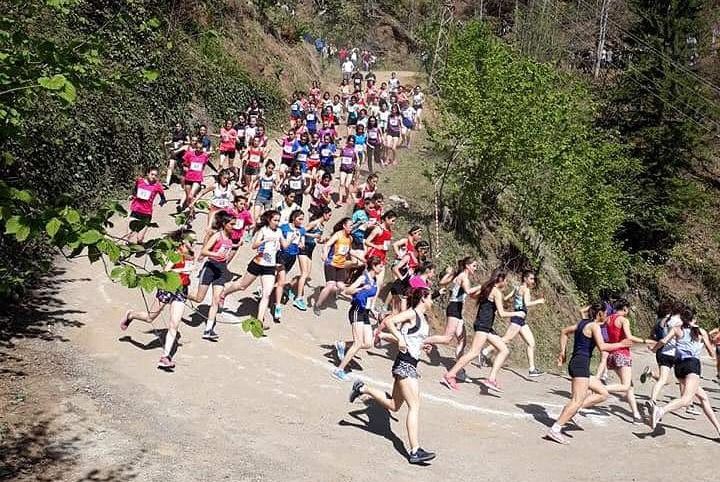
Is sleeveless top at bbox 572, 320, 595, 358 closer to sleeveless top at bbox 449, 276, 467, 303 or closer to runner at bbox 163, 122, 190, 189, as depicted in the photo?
sleeveless top at bbox 449, 276, 467, 303

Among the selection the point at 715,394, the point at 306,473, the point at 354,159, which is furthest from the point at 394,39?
the point at 306,473

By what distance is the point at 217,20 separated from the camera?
30.2m

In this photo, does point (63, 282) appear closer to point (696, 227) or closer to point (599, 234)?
point (599, 234)

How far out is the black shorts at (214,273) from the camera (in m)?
10.9

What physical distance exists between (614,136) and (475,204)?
14482mm

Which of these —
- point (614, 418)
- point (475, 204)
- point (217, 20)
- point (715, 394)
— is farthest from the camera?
point (217, 20)

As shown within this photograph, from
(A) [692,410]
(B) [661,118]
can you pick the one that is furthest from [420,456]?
(B) [661,118]

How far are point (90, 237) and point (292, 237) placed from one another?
7898mm

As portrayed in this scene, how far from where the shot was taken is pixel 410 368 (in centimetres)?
829

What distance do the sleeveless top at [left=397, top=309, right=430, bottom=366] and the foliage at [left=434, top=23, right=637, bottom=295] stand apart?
1239cm

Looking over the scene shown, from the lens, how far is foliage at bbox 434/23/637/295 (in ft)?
66.0

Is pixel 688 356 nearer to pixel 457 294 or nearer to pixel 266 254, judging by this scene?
pixel 457 294

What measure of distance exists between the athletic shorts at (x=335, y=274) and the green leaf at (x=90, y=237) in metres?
8.58

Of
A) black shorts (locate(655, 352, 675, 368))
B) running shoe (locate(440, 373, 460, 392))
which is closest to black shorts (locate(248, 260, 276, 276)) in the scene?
running shoe (locate(440, 373, 460, 392))
